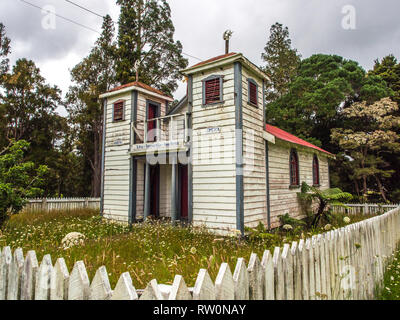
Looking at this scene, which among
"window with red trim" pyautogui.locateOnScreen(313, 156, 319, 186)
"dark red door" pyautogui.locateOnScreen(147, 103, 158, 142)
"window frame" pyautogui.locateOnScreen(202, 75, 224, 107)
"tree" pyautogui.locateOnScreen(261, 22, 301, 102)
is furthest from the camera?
"tree" pyautogui.locateOnScreen(261, 22, 301, 102)

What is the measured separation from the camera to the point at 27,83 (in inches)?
952

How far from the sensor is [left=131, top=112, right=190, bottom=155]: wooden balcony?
976 centimetres

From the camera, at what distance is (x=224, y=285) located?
189cm

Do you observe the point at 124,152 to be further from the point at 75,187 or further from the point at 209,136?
the point at 75,187

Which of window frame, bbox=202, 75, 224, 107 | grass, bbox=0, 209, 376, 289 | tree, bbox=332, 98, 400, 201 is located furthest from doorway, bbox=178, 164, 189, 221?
Result: tree, bbox=332, 98, 400, 201

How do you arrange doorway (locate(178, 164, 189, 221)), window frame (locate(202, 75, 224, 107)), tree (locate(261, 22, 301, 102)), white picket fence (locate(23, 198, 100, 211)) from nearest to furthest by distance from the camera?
window frame (locate(202, 75, 224, 107)) → doorway (locate(178, 164, 189, 221)) → white picket fence (locate(23, 198, 100, 211)) → tree (locate(261, 22, 301, 102))

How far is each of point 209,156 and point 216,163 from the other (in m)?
0.39

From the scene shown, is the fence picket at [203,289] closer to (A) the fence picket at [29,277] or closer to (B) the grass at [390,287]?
(A) the fence picket at [29,277]

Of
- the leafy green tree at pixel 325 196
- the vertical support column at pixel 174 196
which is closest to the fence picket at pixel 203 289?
the vertical support column at pixel 174 196

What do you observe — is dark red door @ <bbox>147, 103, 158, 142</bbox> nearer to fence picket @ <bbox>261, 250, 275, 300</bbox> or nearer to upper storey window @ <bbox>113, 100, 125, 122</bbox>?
upper storey window @ <bbox>113, 100, 125, 122</bbox>

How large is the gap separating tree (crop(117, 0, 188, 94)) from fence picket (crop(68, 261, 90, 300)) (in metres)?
21.5

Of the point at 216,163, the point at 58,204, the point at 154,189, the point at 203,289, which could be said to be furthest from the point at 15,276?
the point at 58,204

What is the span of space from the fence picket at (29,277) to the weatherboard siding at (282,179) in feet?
29.0

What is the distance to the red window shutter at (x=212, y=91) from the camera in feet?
30.2
